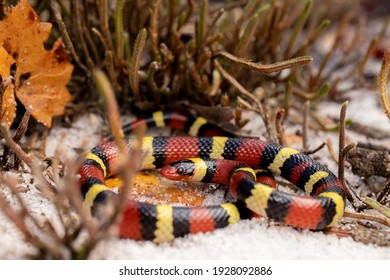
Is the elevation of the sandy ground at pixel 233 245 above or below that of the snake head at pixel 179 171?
below

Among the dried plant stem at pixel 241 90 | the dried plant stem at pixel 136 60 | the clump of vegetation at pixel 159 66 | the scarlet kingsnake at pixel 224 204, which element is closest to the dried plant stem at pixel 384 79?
the clump of vegetation at pixel 159 66

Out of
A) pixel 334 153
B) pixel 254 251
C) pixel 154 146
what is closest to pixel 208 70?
pixel 154 146

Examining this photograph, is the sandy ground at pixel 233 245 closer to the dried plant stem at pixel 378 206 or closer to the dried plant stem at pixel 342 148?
the dried plant stem at pixel 378 206

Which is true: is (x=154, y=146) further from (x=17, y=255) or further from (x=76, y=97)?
(x=17, y=255)

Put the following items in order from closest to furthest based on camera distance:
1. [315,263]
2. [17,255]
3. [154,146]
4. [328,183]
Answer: [17,255] → [315,263] → [328,183] → [154,146]

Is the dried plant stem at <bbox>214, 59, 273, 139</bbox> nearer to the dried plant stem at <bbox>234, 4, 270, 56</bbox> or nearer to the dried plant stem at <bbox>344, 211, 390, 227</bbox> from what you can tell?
the dried plant stem at <bbox>234, 4, 270, 56</bbox>

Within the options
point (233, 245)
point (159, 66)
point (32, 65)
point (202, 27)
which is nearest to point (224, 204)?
point (233, 245)

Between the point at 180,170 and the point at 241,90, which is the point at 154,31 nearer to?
the point at 241,90
